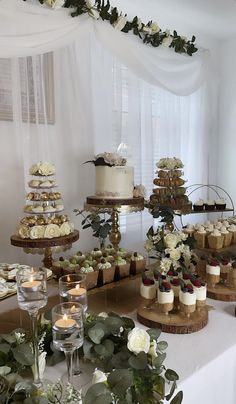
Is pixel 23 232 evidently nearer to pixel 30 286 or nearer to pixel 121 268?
pixel 121 268

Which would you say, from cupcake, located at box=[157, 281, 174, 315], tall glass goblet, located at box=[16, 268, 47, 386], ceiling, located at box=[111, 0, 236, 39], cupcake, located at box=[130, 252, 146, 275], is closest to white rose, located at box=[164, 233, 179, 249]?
cupcake, located at box=[130, 252, 146, 275]

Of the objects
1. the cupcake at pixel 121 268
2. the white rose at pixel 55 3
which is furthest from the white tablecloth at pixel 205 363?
the white rose at pixel 55 3

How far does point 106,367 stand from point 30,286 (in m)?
0.26

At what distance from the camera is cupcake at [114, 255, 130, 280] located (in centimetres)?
131

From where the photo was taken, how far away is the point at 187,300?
3.57 ft

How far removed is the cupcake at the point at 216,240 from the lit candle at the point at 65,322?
1.02 meters

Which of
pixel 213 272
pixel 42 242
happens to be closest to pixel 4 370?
pixel 42 242

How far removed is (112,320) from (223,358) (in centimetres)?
33

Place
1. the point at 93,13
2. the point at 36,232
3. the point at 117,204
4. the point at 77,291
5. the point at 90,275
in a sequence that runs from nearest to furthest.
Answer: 1. the point at 77,291
2. the point at 90,275
3. the point at 36,232
4. the point at 117,204
5. the point at 93,13

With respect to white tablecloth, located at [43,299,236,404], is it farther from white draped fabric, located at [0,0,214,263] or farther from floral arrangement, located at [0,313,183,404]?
white draped fabric, located at [0,0,214,263]

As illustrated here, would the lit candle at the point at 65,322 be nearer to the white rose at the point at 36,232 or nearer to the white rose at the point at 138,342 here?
the white rose at the point at 138,342

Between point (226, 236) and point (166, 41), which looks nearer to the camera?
point (226, 236)

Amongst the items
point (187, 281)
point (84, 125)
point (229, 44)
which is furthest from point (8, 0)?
point (229, 44)

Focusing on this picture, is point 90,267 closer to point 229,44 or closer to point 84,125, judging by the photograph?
point 84,125
